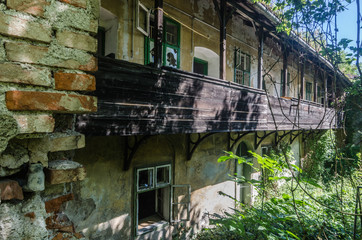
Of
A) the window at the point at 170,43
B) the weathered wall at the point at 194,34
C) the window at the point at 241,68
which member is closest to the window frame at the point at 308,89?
the weathered wall at the point at 194,34

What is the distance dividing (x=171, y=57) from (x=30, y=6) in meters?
4.68

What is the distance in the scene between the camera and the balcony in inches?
118

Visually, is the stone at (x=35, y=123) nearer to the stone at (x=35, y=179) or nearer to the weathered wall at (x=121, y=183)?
the stone at (x=35, y=179)

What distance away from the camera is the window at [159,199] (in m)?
4.98

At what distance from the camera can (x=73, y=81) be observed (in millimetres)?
1209

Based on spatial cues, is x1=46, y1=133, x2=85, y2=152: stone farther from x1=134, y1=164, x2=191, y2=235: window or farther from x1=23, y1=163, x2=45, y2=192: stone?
x1=134, y1=164, x2=191, y2=235: window

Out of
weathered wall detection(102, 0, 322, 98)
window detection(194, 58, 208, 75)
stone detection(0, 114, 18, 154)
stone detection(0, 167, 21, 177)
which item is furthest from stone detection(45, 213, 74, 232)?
window detection(194, 58, 208, 75)

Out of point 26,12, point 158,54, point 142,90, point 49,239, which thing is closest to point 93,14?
point 26,12

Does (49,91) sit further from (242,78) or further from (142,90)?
(242,78)

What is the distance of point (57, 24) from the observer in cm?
117

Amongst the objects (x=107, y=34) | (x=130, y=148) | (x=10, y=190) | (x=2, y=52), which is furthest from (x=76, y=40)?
(x=107, y=34)

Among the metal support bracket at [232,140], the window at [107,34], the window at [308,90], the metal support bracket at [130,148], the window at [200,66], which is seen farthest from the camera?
the window at [308,90]

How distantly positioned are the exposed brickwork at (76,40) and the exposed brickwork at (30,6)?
0.42 feet

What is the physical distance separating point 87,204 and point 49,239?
301 centimetres
